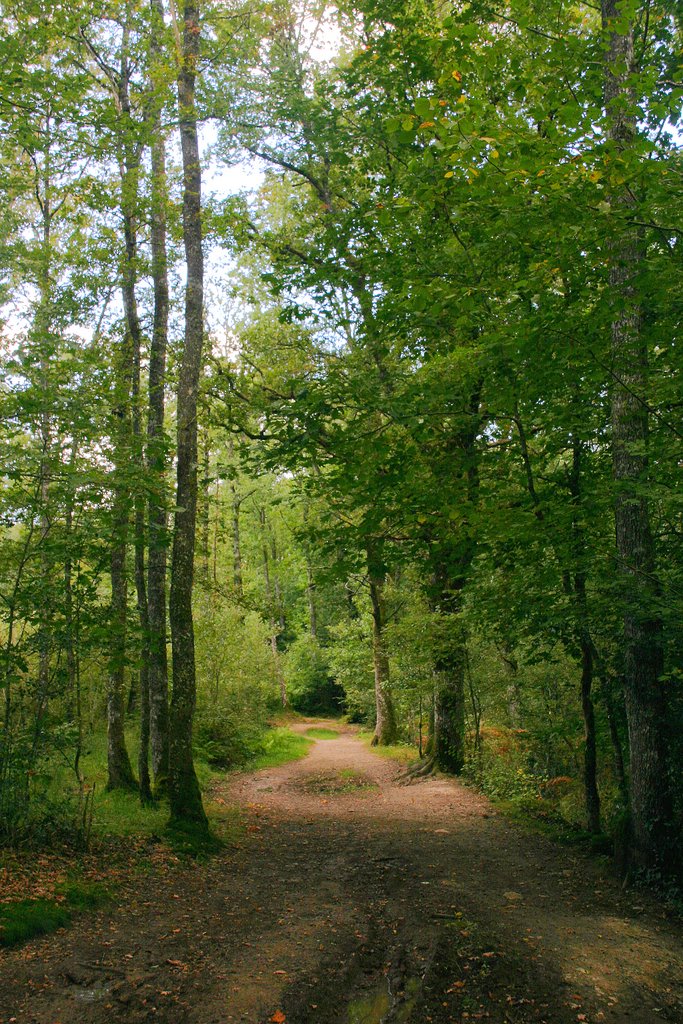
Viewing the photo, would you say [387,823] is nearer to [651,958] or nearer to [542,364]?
[651,958]

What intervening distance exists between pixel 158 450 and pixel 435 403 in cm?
415

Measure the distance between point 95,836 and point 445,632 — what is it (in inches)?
270

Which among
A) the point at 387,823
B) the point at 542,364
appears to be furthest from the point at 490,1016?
the point at 387,823

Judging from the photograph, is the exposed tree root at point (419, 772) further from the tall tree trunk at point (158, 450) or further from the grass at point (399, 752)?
the tall tree trunk at point (158, 450)

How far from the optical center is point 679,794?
706 cm

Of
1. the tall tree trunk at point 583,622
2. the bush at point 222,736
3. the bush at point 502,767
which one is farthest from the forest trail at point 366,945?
the bush at point 222,736

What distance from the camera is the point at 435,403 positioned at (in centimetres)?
754

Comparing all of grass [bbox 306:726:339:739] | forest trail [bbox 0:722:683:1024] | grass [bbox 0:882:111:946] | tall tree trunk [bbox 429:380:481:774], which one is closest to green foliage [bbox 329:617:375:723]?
grass [bbox 306:726:339:739]

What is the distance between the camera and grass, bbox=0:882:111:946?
17.4 ft

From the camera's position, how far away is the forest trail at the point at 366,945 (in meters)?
4.54

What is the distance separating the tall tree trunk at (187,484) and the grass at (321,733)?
65.9ft

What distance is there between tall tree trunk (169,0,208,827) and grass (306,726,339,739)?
790 inches

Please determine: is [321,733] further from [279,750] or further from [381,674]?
[381,674]

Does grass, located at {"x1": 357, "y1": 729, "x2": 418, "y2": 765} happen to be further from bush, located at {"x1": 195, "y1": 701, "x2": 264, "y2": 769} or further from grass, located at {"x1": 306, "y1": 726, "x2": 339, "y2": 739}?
grass, located at {"x1": 306, "y1": 726, "x2": 339, "y2": 739}
